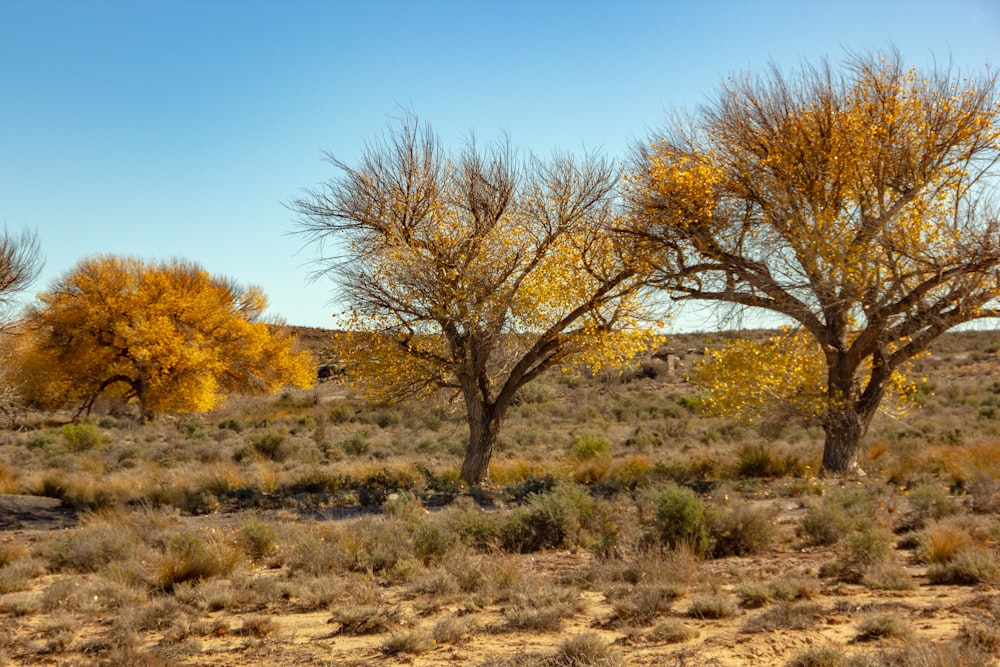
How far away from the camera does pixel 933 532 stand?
8672 millimetres

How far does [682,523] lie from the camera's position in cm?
923

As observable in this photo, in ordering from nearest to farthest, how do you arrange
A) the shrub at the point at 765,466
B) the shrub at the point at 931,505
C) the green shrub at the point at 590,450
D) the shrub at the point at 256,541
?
1. the shrub at the point at 256,541
2. the shrub at the point at 931,505
3. the shrub at the point at 765,466
4. the green shrub at the point at 590,450

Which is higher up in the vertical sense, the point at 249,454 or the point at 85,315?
the point at 85,315

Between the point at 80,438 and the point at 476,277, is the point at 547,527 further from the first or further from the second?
the point at 80,438

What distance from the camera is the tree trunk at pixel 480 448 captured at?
1633 cm

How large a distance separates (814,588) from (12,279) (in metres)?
21.6

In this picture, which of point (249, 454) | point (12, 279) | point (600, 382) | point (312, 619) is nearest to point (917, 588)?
point (312, 619)

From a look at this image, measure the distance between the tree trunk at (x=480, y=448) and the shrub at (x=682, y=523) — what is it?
724cm

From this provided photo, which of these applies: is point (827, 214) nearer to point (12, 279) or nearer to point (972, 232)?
point (972, 232)

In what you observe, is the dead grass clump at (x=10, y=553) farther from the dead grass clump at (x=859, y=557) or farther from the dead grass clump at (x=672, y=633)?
the dead grass clump at (x=859, y=557)

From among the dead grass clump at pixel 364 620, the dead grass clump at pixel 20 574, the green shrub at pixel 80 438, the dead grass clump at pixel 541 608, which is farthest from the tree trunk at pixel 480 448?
the green shrub at pixel 80 438

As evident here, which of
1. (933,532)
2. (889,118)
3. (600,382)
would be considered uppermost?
(889,118)

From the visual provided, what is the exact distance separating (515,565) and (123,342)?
97.7 ft

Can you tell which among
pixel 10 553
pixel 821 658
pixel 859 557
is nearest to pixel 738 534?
pixel 859 557
